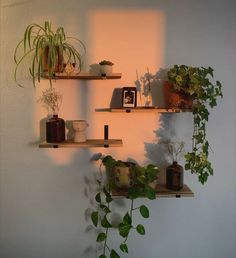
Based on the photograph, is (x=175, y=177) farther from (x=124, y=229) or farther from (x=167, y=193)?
(x=124, y=229)

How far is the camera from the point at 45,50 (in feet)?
5.49

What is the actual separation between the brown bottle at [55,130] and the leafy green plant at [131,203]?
35 centimetres

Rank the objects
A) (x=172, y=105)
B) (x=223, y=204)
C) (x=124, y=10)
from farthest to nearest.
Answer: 1. (x=223, y=204)
2. (x=124, y=10)
3. (x=172, y=105)

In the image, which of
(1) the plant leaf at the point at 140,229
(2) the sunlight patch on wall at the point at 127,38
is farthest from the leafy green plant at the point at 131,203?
(2) the sunlight patch on wall at the point at 127,38

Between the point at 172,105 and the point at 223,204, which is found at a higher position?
the point at 172,105

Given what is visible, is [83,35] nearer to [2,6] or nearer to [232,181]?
[2,6]

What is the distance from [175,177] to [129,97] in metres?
0.63

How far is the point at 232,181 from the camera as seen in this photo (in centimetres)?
194

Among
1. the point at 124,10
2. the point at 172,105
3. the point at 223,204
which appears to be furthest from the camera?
the point at 223,204

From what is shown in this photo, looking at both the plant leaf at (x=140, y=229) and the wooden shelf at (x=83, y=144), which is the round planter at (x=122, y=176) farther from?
the plant leaf at (x=140, y=229)

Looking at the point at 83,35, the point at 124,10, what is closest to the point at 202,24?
the point at 124,10

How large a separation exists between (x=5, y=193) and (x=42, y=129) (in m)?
0.55

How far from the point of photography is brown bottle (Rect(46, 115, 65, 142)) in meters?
1.73

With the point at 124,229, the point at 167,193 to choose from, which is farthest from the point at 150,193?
the point at 124,229
